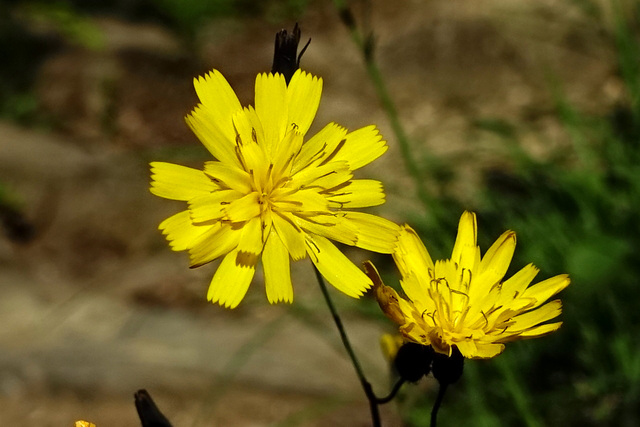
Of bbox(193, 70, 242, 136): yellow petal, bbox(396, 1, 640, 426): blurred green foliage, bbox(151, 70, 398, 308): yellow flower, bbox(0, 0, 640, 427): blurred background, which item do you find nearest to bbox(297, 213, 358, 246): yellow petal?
bbox(151, 70, 398, 308): yellow flower

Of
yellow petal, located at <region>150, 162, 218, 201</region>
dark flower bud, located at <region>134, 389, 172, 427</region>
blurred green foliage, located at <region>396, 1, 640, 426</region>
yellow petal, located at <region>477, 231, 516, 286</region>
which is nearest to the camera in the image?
dark flower bud, located at <region>134, 389, 172, 427</region>

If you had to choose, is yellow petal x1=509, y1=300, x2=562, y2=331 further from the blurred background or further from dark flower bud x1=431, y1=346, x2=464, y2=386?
the blurred background

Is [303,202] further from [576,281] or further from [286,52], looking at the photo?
[576,281]

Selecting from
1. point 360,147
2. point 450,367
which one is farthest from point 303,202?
point 450,367

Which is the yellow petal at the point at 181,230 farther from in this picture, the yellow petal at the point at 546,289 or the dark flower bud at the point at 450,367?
the yellow petal at the point at 546,289

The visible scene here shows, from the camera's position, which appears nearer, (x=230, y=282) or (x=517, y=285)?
(x=230, y=282)

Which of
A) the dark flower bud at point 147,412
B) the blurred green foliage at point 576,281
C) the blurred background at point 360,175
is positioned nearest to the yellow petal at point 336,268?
the dark flower bud at point 147,412
